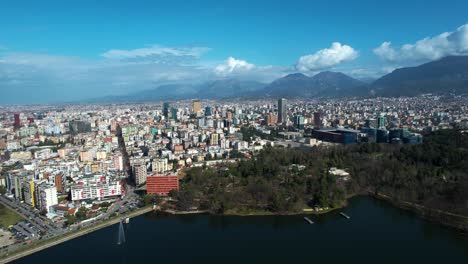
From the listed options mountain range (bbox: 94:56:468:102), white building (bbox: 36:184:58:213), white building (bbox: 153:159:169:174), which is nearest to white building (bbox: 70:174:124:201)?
white building (bbox: 36:184:58:213)

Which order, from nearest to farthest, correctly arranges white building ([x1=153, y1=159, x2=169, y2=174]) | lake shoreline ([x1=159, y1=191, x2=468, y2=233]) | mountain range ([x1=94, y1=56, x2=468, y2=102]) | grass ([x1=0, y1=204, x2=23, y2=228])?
lake shoreline ([x1=159, y1=191, x2=468, y2=233]) < grass ([x1=0, y1=204, x2=23, y2=228]) < white building ([x1=153, y1=159, x2=169, y2=174]) < mountain range ([x1=94, y1=56, x2=468, y2=102])

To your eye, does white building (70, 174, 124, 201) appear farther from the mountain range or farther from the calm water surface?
the mountain range

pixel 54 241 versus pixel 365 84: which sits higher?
pixel 365 84

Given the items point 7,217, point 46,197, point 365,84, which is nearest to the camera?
point 7,217

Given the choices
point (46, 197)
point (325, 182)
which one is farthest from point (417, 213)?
point (46, 197)

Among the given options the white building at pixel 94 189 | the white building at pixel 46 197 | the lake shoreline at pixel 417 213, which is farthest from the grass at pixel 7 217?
the lake shoreline at pixel 417 213

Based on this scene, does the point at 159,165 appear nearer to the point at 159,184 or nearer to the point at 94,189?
the point at 159,184

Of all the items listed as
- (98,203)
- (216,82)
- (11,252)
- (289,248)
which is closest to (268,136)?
(98,203)
